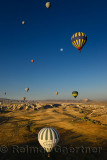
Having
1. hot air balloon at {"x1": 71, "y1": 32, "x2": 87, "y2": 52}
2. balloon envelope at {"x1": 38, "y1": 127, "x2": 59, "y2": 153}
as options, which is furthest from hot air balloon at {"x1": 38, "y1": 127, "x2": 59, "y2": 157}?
hot air balloon at {"x1": 71, "y1": 32, "x2": 87, "y2": 52}

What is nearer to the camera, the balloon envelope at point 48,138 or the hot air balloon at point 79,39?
the balloon envelope at point 48,138

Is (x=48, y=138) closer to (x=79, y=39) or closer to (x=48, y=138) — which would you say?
(x=48, y=138)

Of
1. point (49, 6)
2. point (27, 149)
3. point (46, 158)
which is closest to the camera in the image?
point (46, 158)

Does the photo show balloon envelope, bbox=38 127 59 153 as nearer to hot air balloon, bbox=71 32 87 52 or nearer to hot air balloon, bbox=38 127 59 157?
hot air balloon, bbox=38 127 59 157

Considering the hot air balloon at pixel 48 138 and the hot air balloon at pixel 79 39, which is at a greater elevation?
the hot air balloon at pixel 79 39

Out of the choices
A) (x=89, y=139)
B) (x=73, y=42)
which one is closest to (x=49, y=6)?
(x=73, y=42)

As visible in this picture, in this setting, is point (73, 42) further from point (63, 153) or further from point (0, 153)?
point (0, 153)

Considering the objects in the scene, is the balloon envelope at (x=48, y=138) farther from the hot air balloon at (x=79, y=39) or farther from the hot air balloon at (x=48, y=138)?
the hot air balloon at (x=79, y=39)

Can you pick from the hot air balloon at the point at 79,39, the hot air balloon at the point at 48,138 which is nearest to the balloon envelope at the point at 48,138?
the hot air balloon at the point at 48,138
